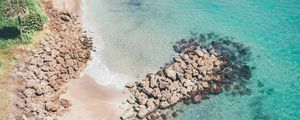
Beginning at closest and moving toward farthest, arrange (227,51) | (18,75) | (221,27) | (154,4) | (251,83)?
(18,75)
(251,83)
(227,51)
(221,27)
(154,4)

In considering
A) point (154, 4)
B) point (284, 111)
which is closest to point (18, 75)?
point (154, 4)

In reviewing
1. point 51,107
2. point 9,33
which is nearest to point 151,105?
point 51,107

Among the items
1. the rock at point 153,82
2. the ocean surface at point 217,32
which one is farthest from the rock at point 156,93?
the ocean surface at point 217,32

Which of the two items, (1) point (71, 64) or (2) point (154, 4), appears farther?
(2) point (154, 4)

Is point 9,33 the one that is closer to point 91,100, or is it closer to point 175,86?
point 91,100

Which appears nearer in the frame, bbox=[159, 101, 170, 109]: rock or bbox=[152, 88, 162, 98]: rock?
bbox=[159, 101, 170, 109]: rock

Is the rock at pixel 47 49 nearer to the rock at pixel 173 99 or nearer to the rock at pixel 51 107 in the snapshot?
the rock at pixel 51 107

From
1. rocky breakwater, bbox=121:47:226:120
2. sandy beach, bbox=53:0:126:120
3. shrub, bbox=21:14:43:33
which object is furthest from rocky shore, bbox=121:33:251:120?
shrub, bbox=21:14:43:33

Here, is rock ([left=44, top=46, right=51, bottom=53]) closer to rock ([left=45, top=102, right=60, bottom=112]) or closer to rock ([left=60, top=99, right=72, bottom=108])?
rock ([left=60, top=99, right=72, bottom=108])

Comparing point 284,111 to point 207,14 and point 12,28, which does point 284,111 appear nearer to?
point 207,14
